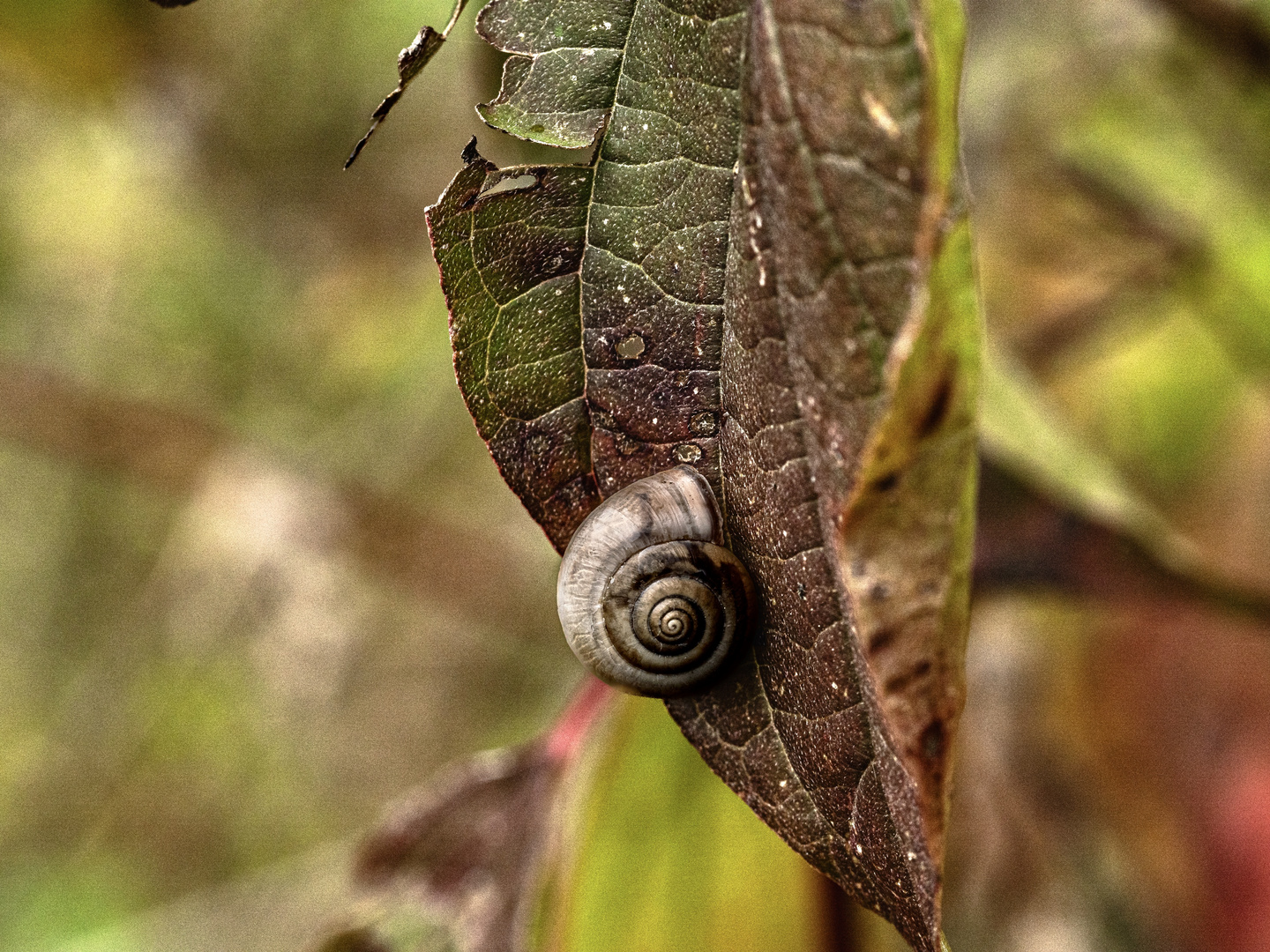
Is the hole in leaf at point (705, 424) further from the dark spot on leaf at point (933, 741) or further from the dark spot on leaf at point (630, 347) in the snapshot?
the dark spot on leaf at point (933, 741)

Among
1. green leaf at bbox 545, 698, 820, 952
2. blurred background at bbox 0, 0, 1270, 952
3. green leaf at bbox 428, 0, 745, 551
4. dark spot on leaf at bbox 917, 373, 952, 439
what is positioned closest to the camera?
dark spot on leaf at bbox 917, 373, 952, 439

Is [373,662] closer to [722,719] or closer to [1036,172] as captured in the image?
[1036,172]

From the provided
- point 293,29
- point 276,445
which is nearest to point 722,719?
point 276,445

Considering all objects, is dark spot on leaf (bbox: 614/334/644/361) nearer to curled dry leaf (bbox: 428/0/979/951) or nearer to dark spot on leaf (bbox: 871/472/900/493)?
curled dry leaf (bbox: 428/0/979/951)

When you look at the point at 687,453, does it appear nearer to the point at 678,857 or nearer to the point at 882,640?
the point at 882,640

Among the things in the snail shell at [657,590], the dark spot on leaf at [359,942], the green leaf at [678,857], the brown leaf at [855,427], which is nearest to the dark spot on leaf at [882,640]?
the brown leaf at [855,427]

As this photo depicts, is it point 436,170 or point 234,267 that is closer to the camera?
point 436,170

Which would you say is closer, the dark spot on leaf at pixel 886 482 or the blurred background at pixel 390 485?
the dark spot on leaf at pixel 886 482

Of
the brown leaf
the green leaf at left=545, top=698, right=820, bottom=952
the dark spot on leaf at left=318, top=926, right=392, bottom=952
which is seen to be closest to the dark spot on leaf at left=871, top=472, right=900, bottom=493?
the brown leaf
